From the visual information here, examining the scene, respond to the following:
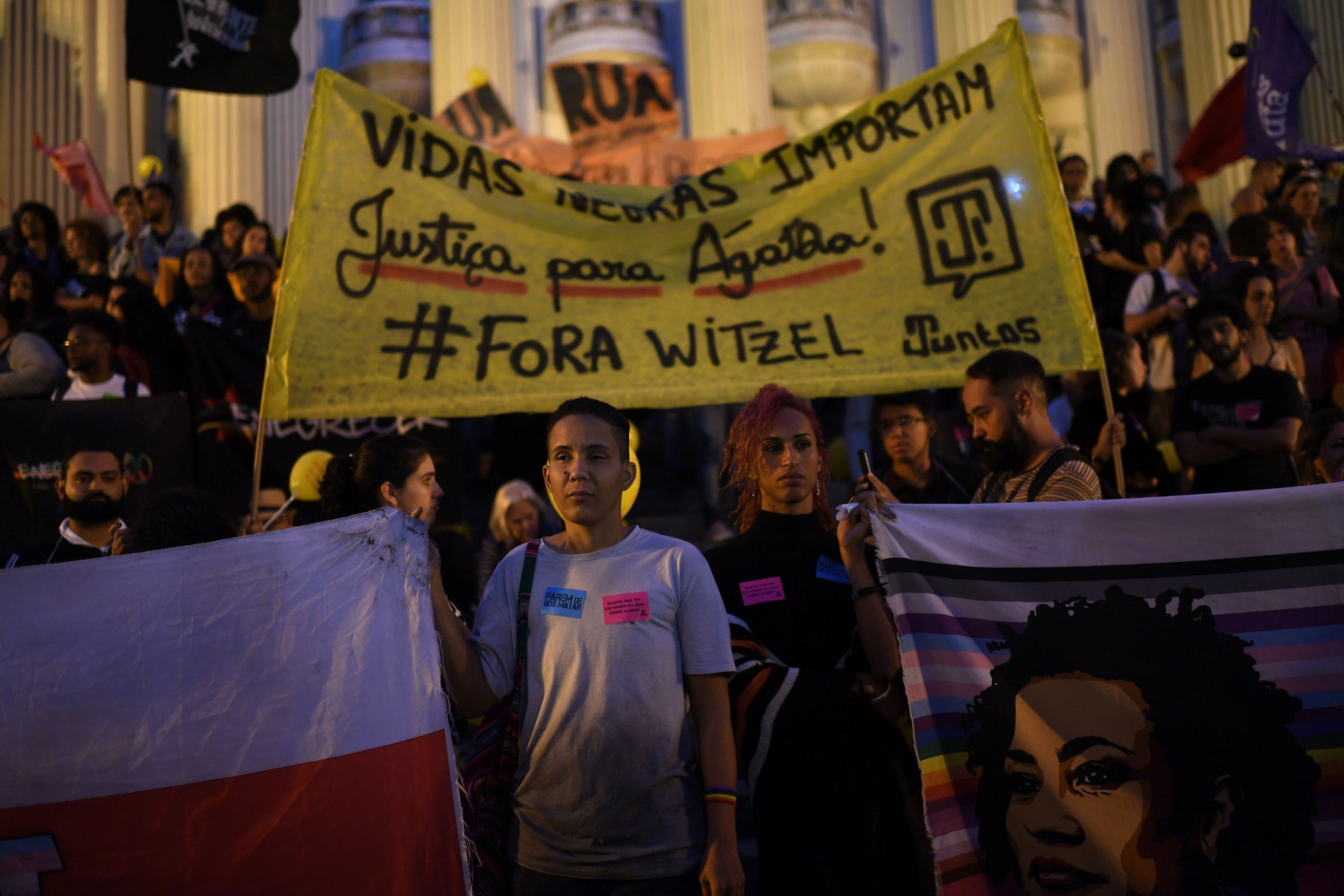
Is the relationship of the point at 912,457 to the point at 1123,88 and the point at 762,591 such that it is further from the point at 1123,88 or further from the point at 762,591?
the point at 1123,88

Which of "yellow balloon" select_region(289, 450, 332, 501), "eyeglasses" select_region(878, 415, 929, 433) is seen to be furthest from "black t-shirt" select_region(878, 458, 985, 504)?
"yellow balloon" select_region(289, 450, 332, 501)

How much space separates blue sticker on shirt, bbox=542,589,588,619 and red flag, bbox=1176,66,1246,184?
9165 millimetres

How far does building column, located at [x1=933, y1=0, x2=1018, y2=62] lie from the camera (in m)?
21.0

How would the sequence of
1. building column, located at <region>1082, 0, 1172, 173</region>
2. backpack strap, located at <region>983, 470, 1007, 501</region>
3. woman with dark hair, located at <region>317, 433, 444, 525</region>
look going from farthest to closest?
1. building column, located at <region>1082, 0, 1172, 173</region>
2. backpack strap, located at <region>983, 470, 1007, 501</region>
3. woman with dark hair, located at <region>317, 433, 444, 525</region>

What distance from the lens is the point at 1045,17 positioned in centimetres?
2772

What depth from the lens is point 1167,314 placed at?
7.32m

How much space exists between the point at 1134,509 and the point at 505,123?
10286 mm

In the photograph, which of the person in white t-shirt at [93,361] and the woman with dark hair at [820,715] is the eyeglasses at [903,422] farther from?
the person in white t-shirt at [93,361]

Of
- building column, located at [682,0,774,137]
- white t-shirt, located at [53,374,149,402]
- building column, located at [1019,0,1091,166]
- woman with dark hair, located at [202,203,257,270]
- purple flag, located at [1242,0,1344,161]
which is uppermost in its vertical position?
building column, located at [1019,0,1091,166]

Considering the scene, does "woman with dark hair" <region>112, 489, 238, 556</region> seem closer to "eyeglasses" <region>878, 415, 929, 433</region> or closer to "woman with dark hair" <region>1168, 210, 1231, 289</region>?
"eyeglasses" <region>878, 415, 929, 433</region>

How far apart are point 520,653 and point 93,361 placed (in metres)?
4.56

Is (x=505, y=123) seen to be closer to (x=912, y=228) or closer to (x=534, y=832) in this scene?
(x=912, y=228)

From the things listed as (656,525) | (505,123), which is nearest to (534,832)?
(656,525)

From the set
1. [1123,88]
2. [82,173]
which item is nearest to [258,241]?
[82,173]
